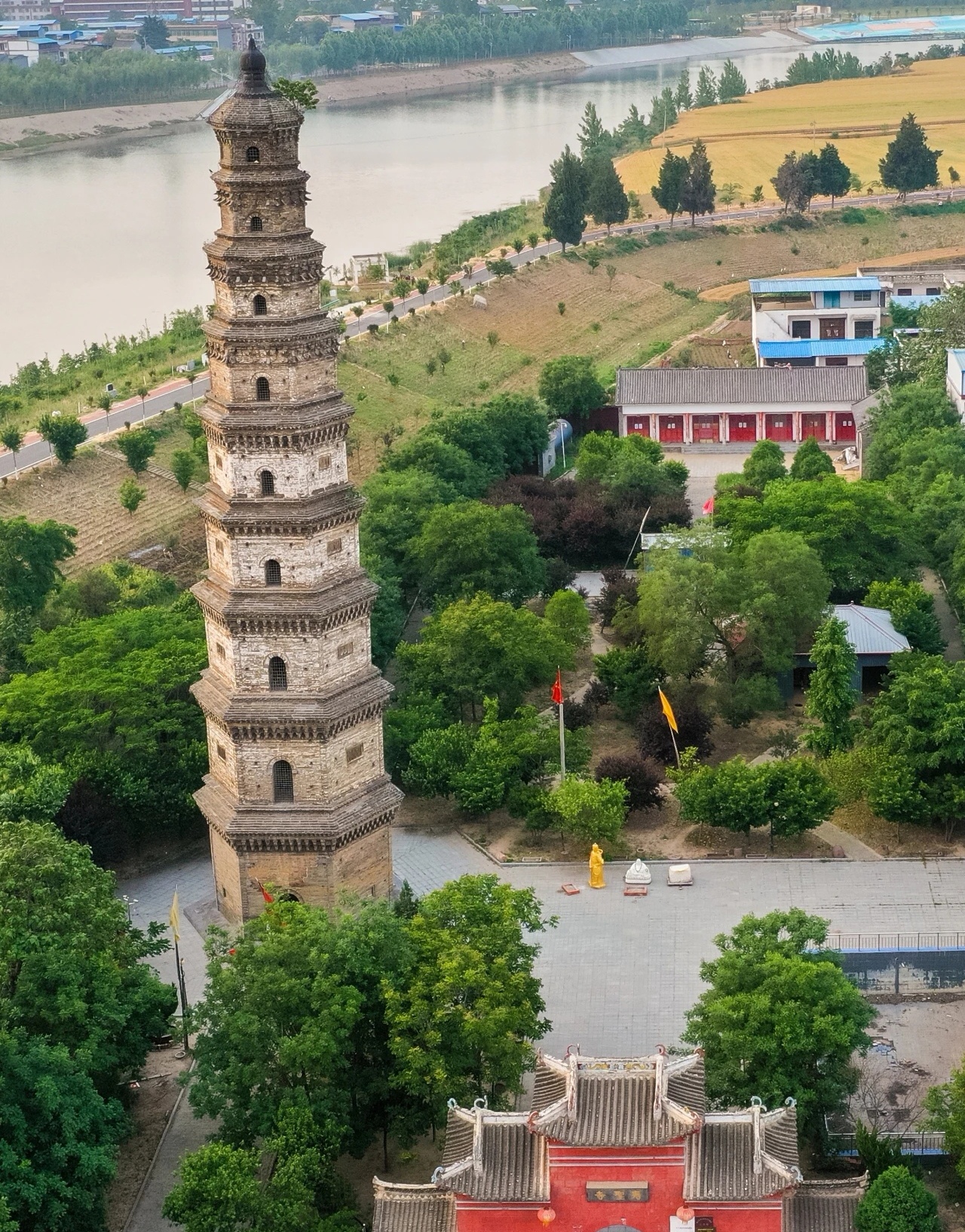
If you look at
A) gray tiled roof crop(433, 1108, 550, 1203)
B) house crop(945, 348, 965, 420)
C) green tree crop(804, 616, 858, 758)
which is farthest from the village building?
house crop(945, 348, 965, 420)

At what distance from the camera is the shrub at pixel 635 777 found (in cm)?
3625

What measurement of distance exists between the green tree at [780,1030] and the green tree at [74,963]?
7795 mm

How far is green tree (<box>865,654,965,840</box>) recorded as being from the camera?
34719mm

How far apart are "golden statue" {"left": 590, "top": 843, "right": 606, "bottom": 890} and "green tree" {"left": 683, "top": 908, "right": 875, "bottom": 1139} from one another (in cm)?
633

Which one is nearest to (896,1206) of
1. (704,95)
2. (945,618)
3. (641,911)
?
(641,911)

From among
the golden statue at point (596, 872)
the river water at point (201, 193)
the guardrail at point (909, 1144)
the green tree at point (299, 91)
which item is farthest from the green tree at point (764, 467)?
the river water at point (201, 193)

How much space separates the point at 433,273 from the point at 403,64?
74855 millimetres

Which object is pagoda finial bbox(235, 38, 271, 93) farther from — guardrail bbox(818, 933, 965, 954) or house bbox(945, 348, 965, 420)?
house bbox(945, 348, 965, 420)

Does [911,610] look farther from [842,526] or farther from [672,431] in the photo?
[672,431]

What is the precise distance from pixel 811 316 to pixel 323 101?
7565 centimetres

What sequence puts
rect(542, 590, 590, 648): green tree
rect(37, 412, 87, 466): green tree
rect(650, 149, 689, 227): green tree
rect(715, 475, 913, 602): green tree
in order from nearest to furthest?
rect(542, 590, 590, 648): green tree → rect(715, 475, 913, 602): green tree → rect(37, 412, 87, 466): green tree → rect(650, 149, 689, 227): green tree

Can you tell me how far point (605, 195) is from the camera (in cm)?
8456

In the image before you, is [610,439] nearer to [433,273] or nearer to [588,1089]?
[433,273]

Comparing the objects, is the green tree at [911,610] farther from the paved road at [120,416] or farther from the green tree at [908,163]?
the green tree at [908,163]
